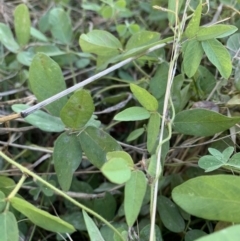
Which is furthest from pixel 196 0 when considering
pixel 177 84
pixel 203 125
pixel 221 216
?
pixel 221 216

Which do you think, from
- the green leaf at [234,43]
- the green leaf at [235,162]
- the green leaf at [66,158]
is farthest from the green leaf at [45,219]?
the green leaf at [234,43]

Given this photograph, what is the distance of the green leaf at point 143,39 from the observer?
0.73 metres

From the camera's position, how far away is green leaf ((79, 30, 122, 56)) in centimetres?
71

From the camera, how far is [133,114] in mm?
593

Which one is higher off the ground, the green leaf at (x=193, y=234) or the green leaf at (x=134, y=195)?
the green leaf at (x=134, y=195)

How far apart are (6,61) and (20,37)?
12cm

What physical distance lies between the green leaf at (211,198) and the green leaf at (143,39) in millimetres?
309

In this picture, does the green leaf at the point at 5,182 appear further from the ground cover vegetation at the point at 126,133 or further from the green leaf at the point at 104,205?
the green leaf at the point at 104,205

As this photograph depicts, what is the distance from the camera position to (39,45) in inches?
36.9

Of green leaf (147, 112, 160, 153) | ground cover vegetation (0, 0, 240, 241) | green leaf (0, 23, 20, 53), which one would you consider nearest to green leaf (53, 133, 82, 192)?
ground cover vegetation (0, 0, 240, 241)

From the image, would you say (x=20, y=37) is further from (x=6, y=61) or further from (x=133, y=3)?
(x=133, y=3)

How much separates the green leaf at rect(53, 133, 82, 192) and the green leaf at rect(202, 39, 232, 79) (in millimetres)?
227

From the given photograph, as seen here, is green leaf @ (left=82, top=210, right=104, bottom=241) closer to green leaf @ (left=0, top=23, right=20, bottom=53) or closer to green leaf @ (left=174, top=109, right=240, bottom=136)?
green leaf @ (left=174, top=109, right=240, bottom=136)

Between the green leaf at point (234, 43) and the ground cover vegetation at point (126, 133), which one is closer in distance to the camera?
the ground cover vegetation at point (126, 133)
